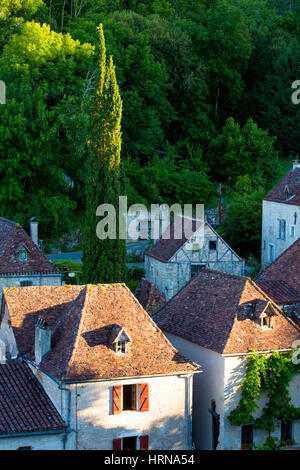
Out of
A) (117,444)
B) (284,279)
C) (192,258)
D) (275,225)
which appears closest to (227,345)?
(117,444)

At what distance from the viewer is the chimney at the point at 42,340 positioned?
28109 mm

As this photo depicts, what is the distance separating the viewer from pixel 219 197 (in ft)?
207

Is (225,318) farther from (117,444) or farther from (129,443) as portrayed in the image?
(117,444)

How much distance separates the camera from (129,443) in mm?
27500

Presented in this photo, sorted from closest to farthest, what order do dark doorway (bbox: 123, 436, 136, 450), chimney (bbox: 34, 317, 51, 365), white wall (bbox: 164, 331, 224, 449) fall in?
dark doorway (bbox: 123, 436, 136, 450), chimney (bbox: 34, 317, 51, 365), white wall (bbox: 164, 331, 224, 449)

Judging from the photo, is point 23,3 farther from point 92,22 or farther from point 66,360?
point 66,360

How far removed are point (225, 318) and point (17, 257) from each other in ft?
61.8

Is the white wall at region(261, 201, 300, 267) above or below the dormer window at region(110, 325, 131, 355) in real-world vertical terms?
above

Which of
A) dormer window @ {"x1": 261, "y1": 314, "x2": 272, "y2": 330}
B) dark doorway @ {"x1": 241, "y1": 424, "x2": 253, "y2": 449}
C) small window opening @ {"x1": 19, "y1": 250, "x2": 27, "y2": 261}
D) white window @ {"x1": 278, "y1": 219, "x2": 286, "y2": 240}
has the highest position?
white window @ {"x1": 278, "y1": 219, "x2": 286, "y2": 240}

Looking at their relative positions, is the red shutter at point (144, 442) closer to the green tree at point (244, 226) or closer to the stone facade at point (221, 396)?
the stone facade at point (221, 396)

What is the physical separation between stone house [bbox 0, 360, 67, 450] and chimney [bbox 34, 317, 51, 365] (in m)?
0.84

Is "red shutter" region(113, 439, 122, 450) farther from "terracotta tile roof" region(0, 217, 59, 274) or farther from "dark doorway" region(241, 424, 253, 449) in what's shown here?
"terracotta tile roof" region(0, 217, 59, 274)

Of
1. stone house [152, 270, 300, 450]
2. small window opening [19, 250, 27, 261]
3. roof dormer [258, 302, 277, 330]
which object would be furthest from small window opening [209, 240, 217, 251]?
roof dormer [258, 302, 277, 330]

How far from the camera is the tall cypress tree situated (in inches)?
1790
